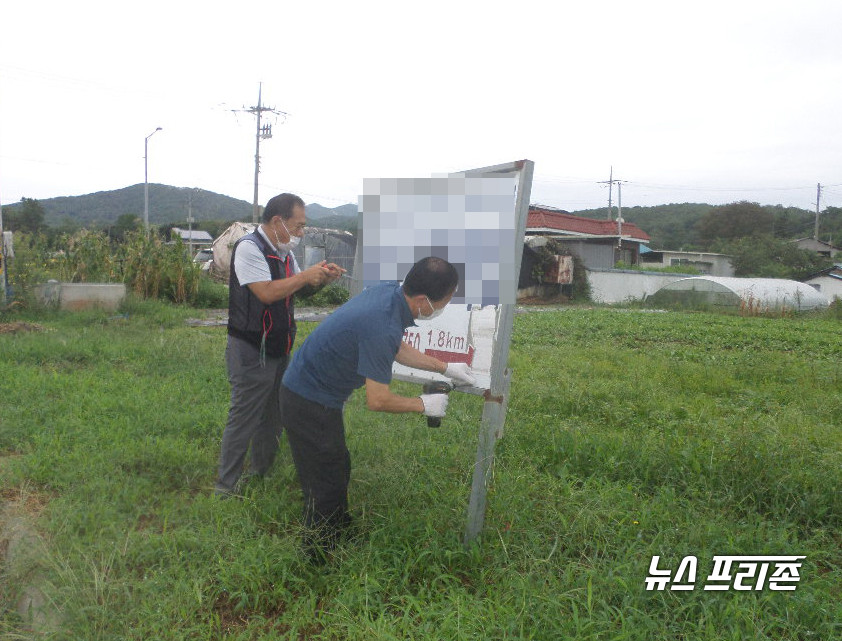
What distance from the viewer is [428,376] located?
3.53 metres

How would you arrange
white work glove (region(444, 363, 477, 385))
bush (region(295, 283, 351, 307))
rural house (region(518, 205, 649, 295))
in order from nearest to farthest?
white work glove (region(444, 363, 477, 385)) < bush (region(295, 283, 351, 307)) < rural house (region(518, 205, 649, 295))

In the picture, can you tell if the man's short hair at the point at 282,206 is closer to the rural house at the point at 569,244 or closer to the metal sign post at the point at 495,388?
the metal sign post at the point at 495,388

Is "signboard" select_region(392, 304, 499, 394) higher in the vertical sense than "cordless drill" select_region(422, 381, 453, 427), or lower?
higher

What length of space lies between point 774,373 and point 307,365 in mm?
6212

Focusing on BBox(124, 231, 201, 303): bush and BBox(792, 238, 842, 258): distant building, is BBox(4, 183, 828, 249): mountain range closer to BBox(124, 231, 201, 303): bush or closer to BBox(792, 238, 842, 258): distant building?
BBox(792, 238, 842, 258): distant building

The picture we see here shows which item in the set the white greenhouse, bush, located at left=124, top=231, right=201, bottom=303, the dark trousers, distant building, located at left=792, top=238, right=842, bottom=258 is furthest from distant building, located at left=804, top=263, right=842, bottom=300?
the dark trousers

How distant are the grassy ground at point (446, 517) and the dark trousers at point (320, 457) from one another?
5.9 inches

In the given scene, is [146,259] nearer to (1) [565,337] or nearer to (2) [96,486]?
(1) [565,337]

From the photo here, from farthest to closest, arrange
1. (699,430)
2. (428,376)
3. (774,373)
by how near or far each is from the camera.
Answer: (774,373), (699,430), (428,376)

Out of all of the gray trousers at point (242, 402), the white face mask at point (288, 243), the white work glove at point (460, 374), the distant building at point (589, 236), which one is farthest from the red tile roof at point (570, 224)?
the white work glove at point (460, 374)

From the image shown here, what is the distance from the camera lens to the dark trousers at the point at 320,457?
3043 millimetres

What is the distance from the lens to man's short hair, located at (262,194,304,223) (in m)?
3.69

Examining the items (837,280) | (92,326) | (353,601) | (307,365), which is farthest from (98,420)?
(837,280)

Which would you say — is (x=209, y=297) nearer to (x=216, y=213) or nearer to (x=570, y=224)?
(x=570, y=224)
